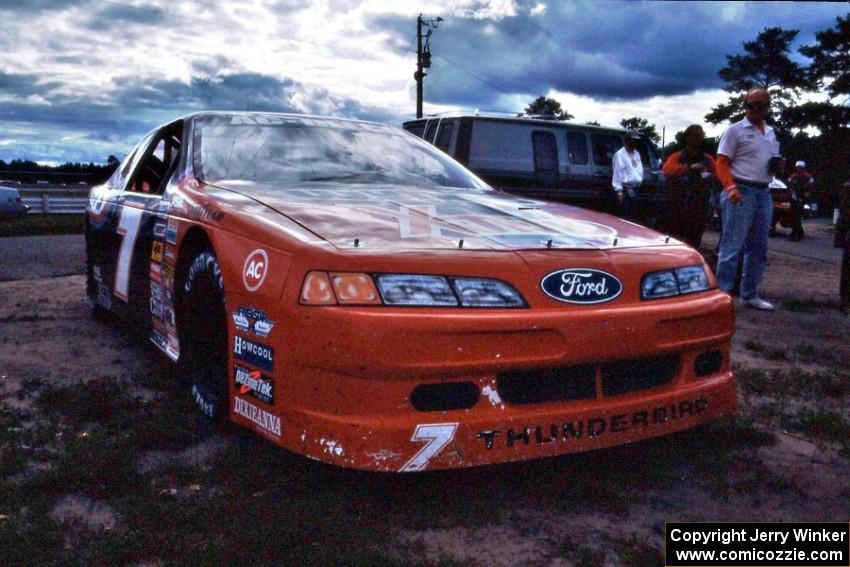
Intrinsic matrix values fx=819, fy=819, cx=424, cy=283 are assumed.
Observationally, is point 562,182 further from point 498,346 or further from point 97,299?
point 498,346

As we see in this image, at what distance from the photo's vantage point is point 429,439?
7.55ft

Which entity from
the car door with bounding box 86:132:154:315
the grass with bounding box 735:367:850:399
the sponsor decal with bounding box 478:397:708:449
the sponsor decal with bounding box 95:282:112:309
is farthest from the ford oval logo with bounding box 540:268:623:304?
the sponsor decal with bounding box 95:282:112:309

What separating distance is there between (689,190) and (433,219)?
19.0 ft

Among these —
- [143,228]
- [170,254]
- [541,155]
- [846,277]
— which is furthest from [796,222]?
[170,254]

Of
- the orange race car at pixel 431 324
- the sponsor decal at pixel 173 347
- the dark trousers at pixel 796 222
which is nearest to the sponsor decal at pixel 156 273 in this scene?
the orange race car at pixel 431 324

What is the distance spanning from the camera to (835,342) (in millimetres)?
5238

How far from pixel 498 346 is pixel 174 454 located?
133 centimetres

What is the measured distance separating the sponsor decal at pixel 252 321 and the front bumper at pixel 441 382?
0.13 meters

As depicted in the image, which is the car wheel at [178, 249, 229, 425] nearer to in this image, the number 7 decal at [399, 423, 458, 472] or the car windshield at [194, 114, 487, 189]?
the car windshield at [194, 114, 487, 189]

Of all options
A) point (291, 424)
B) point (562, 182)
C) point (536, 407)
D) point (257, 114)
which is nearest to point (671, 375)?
point (536, 407)

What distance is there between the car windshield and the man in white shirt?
20.9 feet

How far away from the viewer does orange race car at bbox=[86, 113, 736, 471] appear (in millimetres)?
2291

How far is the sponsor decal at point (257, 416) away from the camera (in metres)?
2.46

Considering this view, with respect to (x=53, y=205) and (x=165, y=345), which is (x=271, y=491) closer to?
(x=165, y=345)
